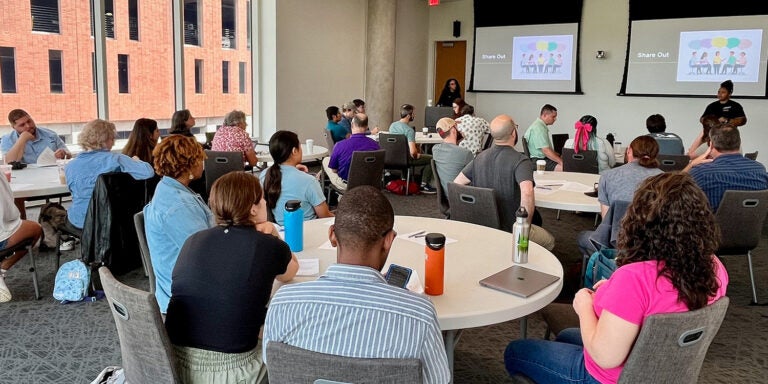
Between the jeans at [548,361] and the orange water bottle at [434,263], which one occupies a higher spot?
the orange water bottle at [434,263]

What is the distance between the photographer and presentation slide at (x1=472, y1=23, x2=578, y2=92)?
38.6ft

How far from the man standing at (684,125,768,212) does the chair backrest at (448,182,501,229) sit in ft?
5.52

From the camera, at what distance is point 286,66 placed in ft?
34.3

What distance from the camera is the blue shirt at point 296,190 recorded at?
3.72 m

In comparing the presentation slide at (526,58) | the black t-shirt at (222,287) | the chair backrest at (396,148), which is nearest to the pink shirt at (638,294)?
the black t-shirt at (222,287)

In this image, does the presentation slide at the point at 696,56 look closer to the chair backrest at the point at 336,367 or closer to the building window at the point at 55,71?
the building window at the point at 55,71

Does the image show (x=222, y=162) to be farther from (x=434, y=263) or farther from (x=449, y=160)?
(x=434, y=263)

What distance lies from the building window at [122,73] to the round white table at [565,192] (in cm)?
598

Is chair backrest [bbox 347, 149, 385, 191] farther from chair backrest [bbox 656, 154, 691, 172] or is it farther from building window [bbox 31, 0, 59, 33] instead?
building window [bbox 31, 0, 59, 33]

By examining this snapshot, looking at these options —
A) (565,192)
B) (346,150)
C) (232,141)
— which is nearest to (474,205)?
(565,192)

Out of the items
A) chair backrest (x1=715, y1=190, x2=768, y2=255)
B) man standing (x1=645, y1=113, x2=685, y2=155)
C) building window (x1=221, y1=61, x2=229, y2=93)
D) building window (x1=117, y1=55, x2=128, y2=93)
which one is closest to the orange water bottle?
chair backrest (x1=715, y1=190, x2=768, y2=255)

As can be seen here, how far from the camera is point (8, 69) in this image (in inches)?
288

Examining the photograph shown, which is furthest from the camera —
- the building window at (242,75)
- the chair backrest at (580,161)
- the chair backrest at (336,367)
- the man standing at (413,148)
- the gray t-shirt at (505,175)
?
the building window at (242,75)

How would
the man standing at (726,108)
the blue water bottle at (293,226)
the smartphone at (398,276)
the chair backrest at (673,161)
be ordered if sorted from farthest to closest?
1. the man standing at (726,108)
2. the chair backrest at (673,161)
3. the blue water bottle at (293,226)
4. the smartphone at (398,276)
